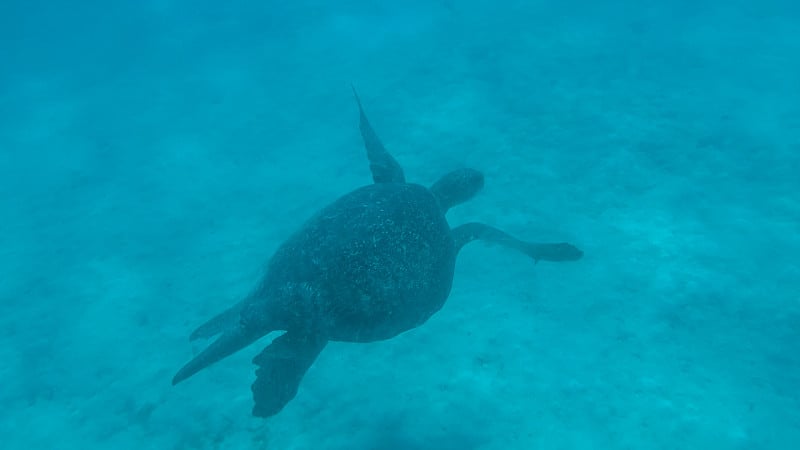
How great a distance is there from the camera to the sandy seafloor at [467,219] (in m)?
5.15

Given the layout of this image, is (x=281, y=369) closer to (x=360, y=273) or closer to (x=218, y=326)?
(x=360, y=273)

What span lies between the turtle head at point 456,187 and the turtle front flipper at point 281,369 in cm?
313

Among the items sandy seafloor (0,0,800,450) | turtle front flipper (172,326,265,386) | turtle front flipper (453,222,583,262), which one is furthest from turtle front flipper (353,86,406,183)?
turtle front flipper (172,326,265,386)

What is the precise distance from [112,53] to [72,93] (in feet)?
15.7

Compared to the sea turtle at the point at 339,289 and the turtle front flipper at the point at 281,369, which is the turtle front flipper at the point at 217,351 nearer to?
the sea turtle at the point at 339,289

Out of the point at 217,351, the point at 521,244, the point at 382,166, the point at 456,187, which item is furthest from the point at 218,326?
the point at 521,244

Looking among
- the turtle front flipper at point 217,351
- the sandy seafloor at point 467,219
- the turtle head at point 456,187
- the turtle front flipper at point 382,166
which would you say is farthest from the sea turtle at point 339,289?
the turtle front flipper at point 382,166

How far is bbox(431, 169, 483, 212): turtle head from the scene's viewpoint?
22.7 ft

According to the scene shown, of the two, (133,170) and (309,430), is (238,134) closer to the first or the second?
(133,170)

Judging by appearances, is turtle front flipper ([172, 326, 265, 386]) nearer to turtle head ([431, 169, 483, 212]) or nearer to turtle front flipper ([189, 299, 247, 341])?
turtle front flipper ([189, 299, 247, 341])

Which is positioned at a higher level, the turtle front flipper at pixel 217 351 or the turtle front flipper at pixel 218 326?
the turtle front flipper at pixel 218 326

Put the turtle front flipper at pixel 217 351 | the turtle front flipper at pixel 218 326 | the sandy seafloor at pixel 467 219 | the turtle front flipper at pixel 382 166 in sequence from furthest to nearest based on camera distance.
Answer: the turtle front flipper at pixel 382 166, the turtle front flipper at pixel 218 326, the sandy seafloor at pixel 467 219, the turtle front flipper at pixel 217 351

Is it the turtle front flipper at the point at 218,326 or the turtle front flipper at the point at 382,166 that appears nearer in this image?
the turtle front flipper at the point at 218,326

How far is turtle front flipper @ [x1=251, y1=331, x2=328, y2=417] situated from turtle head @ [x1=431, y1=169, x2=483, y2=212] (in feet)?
10.3
